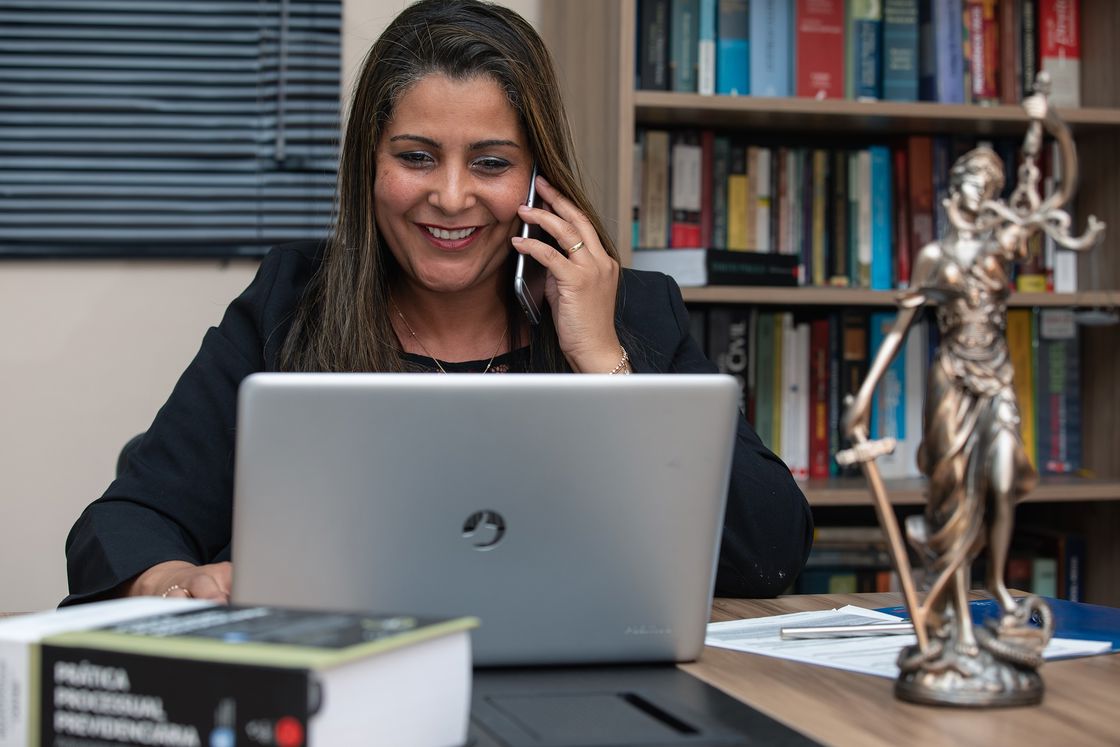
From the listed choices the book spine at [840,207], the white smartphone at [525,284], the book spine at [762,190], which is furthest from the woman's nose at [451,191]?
the book spine at [840,207]

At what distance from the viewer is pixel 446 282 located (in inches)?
63.6

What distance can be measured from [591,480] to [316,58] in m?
1.55

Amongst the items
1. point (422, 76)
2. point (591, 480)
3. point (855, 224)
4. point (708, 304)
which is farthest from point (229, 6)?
point (591, 480)

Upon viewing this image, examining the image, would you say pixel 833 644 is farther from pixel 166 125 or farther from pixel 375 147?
pixel 166 125

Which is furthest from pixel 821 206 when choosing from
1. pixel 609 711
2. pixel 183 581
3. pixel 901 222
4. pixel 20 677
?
pixel 20 677

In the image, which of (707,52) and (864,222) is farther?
(864,222)

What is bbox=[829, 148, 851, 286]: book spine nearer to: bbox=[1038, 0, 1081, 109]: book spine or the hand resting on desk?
bbox=[1038, 0, 1081, 109]: book spine

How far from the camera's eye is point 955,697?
2.54 feet

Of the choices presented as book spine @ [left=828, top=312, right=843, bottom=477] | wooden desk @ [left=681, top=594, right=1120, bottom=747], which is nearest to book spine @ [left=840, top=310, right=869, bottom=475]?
book spine @ [left=828, top=312, right=843, bottom=477]

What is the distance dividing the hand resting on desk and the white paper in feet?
1.36

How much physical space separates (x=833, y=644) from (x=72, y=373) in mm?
1588

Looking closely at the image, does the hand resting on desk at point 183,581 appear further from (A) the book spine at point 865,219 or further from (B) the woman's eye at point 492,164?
(A) the book spine at point 865,219

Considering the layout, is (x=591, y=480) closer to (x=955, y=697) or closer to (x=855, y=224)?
(x=955, y=697)

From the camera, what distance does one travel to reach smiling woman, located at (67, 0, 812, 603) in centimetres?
146
